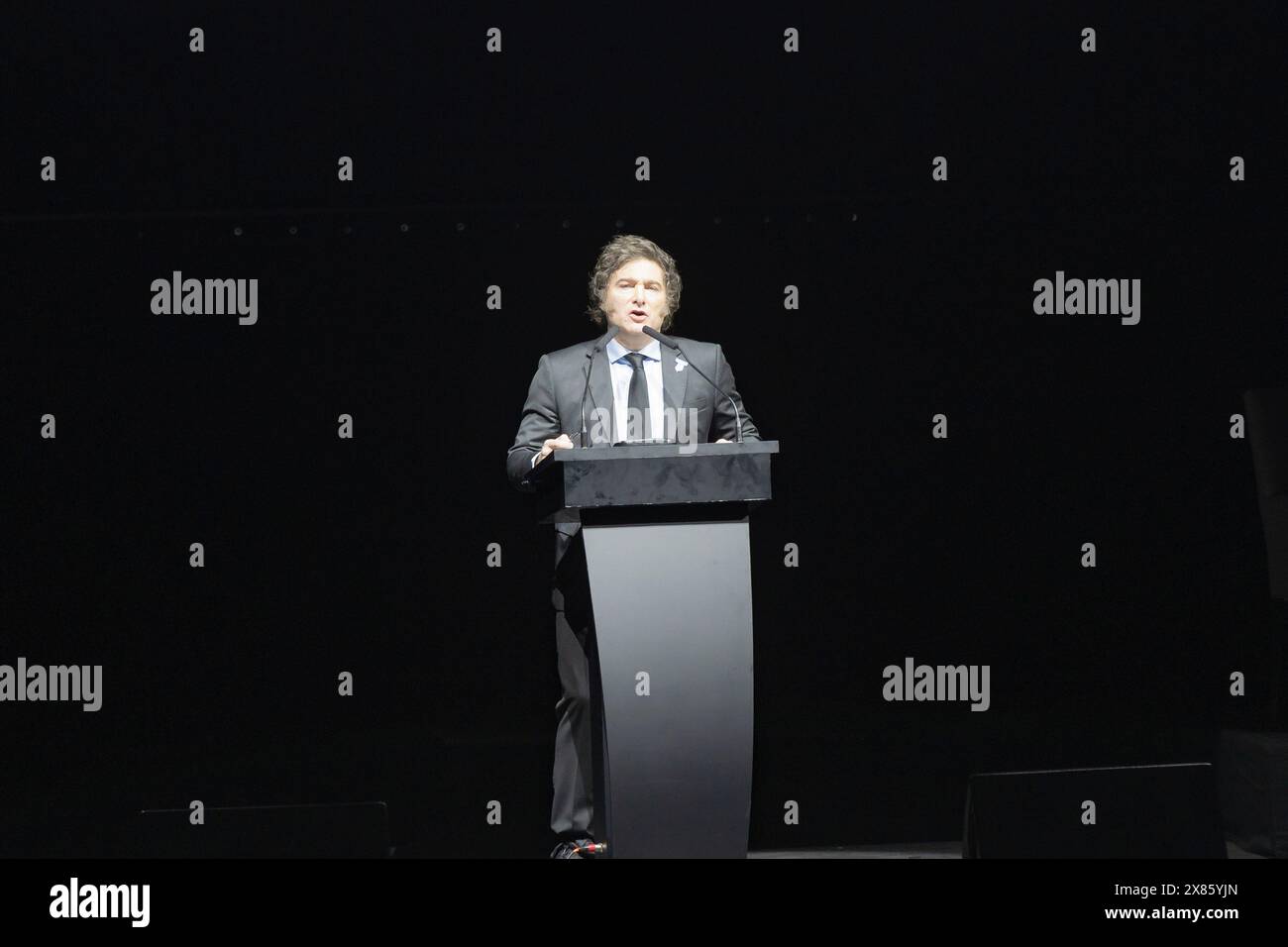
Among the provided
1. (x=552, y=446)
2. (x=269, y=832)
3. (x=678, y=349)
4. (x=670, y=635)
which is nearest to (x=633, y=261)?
(x=678, y=349)

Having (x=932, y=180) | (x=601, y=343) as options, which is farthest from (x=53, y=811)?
(x=932, y=180)

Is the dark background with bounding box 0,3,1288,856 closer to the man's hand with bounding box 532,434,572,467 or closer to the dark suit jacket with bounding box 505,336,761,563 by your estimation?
the dark suit jacket with bounding box 505,336,761,563

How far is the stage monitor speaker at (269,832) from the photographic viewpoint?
→ 253cm

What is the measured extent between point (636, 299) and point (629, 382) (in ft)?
0.64

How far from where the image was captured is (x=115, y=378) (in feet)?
13.8

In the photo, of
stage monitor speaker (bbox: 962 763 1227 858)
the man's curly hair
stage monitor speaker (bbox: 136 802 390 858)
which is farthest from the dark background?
stage monitor speaker (bbox: 136 802 390 858)

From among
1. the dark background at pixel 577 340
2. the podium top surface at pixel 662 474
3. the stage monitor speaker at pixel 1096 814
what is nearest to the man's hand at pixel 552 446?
the podium top surface at pixel 662 474

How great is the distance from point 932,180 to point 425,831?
253 cm

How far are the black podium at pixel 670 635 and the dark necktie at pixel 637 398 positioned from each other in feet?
1.29

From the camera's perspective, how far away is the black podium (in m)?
2.48

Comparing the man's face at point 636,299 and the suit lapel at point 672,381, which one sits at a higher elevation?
the man's face at point 636,299

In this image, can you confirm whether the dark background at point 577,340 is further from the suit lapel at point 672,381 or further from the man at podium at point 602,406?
the suit lapel at point 672,381

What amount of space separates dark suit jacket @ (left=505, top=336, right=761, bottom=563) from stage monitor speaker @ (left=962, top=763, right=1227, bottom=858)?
0.95 m
